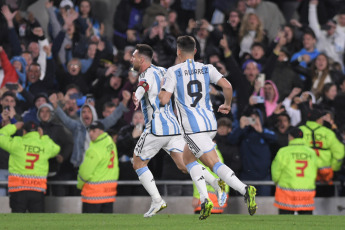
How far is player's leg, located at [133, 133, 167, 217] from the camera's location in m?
11.9

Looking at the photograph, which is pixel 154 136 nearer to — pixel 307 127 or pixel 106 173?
pixel 106 173

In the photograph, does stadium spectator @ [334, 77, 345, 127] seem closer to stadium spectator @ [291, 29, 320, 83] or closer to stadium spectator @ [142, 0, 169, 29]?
stadium spectator @ [291, 29, 320, 83]

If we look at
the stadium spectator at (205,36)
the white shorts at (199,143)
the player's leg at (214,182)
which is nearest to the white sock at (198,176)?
the player's leg at (214,182)

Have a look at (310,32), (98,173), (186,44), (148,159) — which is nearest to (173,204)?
(98,173)

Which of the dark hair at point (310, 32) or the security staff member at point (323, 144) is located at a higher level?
the dark hair at point (310, 32)

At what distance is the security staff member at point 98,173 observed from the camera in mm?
14805

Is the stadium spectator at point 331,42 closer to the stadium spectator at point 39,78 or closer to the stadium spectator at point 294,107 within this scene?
the stadium spectator at point 294,107

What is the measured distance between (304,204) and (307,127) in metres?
1.51

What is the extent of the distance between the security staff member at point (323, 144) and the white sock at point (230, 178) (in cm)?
441

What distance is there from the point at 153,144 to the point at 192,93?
1055 millimetres

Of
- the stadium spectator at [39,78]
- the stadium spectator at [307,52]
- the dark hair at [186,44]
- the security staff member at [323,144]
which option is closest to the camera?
the dark hair at [186,44]

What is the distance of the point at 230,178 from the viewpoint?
1101 cm

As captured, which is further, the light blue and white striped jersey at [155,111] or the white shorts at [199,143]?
the light blue and white striped jersey at [155,111]

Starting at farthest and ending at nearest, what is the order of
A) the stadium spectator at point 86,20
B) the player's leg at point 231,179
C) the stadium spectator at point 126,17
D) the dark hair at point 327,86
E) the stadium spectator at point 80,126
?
the stadium spectator at point 126,17 → the stadium spectator at point 86,20 → the dark hair at point 327,86 → the stadium spectator at point 80,126 → the player's leg at point 231,179
